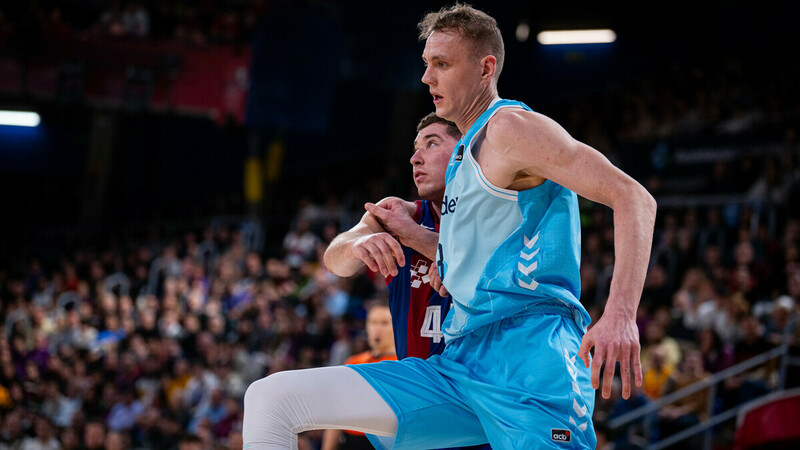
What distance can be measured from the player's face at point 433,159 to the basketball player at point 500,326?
1.69 feet

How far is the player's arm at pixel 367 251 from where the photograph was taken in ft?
9.59

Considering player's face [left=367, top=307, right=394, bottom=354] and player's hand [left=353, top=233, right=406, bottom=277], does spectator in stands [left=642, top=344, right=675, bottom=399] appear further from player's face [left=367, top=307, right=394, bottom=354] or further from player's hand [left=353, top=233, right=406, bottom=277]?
player's hand [left=353, top=233, right=406, bottom=277]

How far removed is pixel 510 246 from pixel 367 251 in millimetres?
520

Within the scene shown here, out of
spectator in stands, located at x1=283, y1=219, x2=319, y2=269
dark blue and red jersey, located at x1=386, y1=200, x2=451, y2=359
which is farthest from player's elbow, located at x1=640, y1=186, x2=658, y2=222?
spectator in stands, located at x1=283, y1=219, x2=319, y2=269

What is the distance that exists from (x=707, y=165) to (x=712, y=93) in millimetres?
3114

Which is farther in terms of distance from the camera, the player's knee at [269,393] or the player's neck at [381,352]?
the player's neck at [381,352]

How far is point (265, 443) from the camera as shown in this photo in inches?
104

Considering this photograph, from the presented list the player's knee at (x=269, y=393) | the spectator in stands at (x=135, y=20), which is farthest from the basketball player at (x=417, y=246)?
the spectator in stands at (x=135, y=20)

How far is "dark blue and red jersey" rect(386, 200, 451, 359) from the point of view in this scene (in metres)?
3.39

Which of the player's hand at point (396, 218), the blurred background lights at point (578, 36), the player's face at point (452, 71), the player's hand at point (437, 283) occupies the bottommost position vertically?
the player's hand at point (437, 283)

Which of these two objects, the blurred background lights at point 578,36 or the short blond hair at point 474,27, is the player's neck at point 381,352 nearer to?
the short blond hair at point 474,27

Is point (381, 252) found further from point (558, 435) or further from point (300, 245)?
point (300, 245)

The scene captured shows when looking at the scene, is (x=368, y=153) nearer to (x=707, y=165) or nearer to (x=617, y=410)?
(x=707, y=165)

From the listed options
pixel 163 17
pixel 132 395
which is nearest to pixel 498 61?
pixel 132 395
